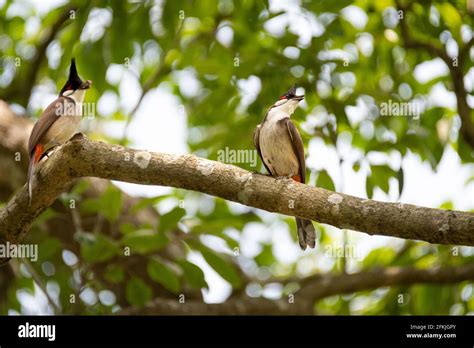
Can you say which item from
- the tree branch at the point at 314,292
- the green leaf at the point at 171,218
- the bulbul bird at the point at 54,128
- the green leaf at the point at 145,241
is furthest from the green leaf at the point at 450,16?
the bulbul bird at the point at 54,128

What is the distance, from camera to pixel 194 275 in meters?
5.58

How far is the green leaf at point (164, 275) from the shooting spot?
5500 mm

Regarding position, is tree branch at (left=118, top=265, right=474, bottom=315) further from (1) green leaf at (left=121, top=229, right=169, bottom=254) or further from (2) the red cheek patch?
(2) the red cheek patch

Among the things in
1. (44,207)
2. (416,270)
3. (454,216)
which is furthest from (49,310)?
(454,216)

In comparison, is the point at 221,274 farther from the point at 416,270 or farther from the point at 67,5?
the point at 67,5

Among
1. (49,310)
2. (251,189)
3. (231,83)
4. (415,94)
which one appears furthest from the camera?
(415,94)

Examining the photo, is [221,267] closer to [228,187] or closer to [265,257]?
[228,187]

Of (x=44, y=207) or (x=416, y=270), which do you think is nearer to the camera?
(x=44, y=207)

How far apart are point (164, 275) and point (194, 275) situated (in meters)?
0.26

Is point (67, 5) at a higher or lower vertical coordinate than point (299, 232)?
higher

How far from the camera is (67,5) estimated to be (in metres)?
6.00
